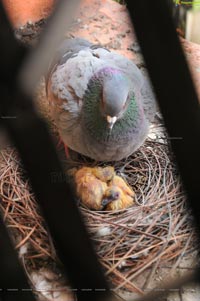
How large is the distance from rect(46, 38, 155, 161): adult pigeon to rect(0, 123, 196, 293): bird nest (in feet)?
0.62

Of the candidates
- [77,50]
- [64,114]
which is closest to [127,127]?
[64,114]

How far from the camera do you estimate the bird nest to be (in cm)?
179

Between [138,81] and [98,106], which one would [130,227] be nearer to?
[98,106]

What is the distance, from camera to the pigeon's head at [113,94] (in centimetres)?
187

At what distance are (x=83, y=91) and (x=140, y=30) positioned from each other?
4.47 ft

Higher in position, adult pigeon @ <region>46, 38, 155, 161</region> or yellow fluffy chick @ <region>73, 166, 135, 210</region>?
adult pigeon @ <region>46, 38, 155, 161</region>

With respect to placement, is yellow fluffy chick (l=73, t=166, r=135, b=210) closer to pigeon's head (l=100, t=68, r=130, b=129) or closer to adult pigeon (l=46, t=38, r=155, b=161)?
adult pigeon (l=46, t=38, r=155, b=161)

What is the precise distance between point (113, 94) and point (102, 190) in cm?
37

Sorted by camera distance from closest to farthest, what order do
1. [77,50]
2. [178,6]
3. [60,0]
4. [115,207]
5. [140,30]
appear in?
[140,30] < [60,0] < [115,207] < [77,50] < [178,6]

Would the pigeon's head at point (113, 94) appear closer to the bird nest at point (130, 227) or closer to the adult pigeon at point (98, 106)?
the adult pigeon at point (98, 106)

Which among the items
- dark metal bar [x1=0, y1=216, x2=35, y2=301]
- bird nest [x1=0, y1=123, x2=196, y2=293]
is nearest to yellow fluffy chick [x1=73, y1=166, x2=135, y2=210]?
bird nest [x1=0, y1=123, x2=196, y2=293]

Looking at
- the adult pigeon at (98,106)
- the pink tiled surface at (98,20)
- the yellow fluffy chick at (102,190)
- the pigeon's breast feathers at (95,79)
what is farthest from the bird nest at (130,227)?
the pink tiled surface at (98,20)

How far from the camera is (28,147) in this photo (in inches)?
30.1

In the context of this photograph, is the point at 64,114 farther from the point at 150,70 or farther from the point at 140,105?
the point at 150,70
